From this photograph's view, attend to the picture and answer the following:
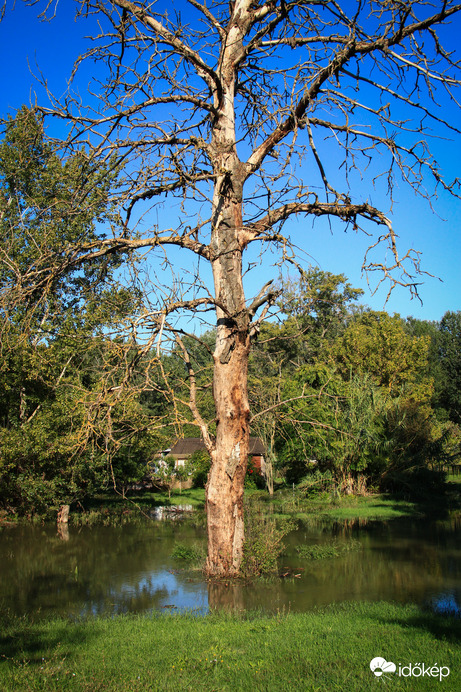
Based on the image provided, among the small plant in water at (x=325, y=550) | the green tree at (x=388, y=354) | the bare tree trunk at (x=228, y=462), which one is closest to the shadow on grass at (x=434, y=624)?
the bare tree trunk at (x=228, y=462)

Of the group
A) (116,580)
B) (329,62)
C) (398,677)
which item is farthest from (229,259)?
(116,580)

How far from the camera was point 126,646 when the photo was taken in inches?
223

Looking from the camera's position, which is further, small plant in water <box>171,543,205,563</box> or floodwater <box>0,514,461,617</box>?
small plant in water <box>171,543,205,563</box>

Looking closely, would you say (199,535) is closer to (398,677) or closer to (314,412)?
(314,412)

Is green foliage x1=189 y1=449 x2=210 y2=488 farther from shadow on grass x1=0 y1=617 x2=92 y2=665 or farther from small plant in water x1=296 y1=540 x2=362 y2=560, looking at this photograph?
shadow on grass x1=0 y1=617 x2=92 y2=665

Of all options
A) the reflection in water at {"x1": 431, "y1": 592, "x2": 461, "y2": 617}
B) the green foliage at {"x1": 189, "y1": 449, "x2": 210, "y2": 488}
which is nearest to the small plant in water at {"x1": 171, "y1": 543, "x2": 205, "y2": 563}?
the reflection in water at {"x1": 431, "y1": 592, "x2": 461, "y2": 617}

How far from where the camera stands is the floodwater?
8.78 metres

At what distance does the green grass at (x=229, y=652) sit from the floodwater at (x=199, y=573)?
1267 mm

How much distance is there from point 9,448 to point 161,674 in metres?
14.2

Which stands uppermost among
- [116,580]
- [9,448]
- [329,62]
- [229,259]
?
[329,62]
